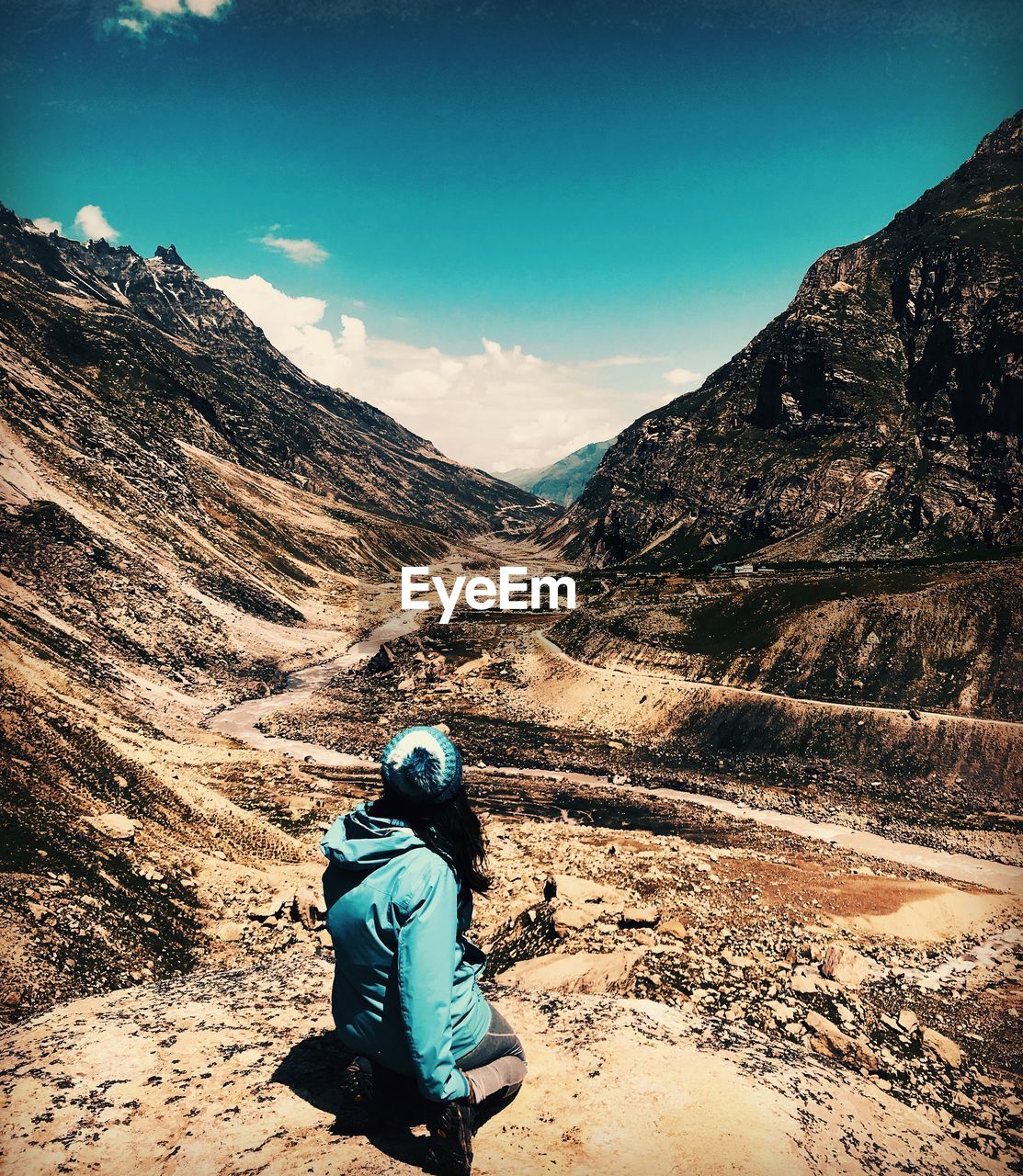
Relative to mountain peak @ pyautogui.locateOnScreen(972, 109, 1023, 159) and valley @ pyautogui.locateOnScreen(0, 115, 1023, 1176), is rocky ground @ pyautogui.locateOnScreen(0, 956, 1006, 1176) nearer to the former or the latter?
valley @ pyautogui.locateOnScreen(0, 115, 1023, 1176)

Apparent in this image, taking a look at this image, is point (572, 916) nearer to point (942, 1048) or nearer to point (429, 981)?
point (942, 1048)

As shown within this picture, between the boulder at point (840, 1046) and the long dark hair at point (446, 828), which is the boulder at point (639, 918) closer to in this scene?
the boulder at point (840, 1046)

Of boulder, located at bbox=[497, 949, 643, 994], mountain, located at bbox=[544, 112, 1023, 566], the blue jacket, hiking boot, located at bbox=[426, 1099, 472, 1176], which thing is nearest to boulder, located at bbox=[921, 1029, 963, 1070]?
boulder, located at bbox=[497, 949, 643, 994]

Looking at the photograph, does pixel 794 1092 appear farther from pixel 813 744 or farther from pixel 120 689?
pixel 120 689

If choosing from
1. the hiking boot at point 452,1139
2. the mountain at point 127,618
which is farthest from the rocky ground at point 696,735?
the hiking boot at point 452,1139

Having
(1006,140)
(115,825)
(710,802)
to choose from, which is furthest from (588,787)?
(1006,140)
